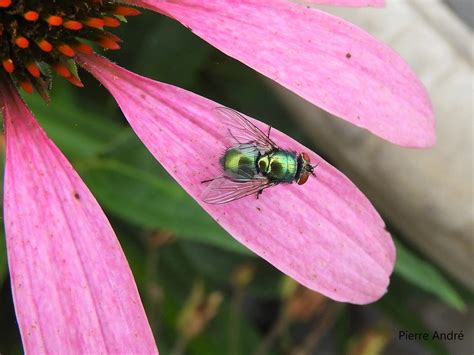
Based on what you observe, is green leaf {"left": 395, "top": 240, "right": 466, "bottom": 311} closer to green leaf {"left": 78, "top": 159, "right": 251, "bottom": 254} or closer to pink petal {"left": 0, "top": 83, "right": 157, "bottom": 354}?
green leaf {"left": 78, "top": 159, "right": 251, "bottom": 254}

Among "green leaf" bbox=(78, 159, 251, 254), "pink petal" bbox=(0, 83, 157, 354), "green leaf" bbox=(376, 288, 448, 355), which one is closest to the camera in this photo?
"pink petal" bbox=(0, 83, 157, 354)

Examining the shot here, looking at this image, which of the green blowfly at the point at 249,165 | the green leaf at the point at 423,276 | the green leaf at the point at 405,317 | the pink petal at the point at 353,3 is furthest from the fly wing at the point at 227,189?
the green leaf at the point at 405,317

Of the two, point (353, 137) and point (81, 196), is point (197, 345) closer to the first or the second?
point (353, 137)

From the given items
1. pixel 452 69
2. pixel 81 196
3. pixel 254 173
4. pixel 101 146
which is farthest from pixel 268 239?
pixel 452 69

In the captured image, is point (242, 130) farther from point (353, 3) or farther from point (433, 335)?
point (433, 335)

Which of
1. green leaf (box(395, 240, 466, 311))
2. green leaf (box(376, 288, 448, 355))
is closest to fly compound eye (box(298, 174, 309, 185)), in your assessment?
green leaf (box(395, 240, 466, 311))

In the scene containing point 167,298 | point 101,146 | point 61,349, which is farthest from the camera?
point 167,298

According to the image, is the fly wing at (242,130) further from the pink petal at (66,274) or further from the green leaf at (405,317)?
the green leaf at (405,317)
